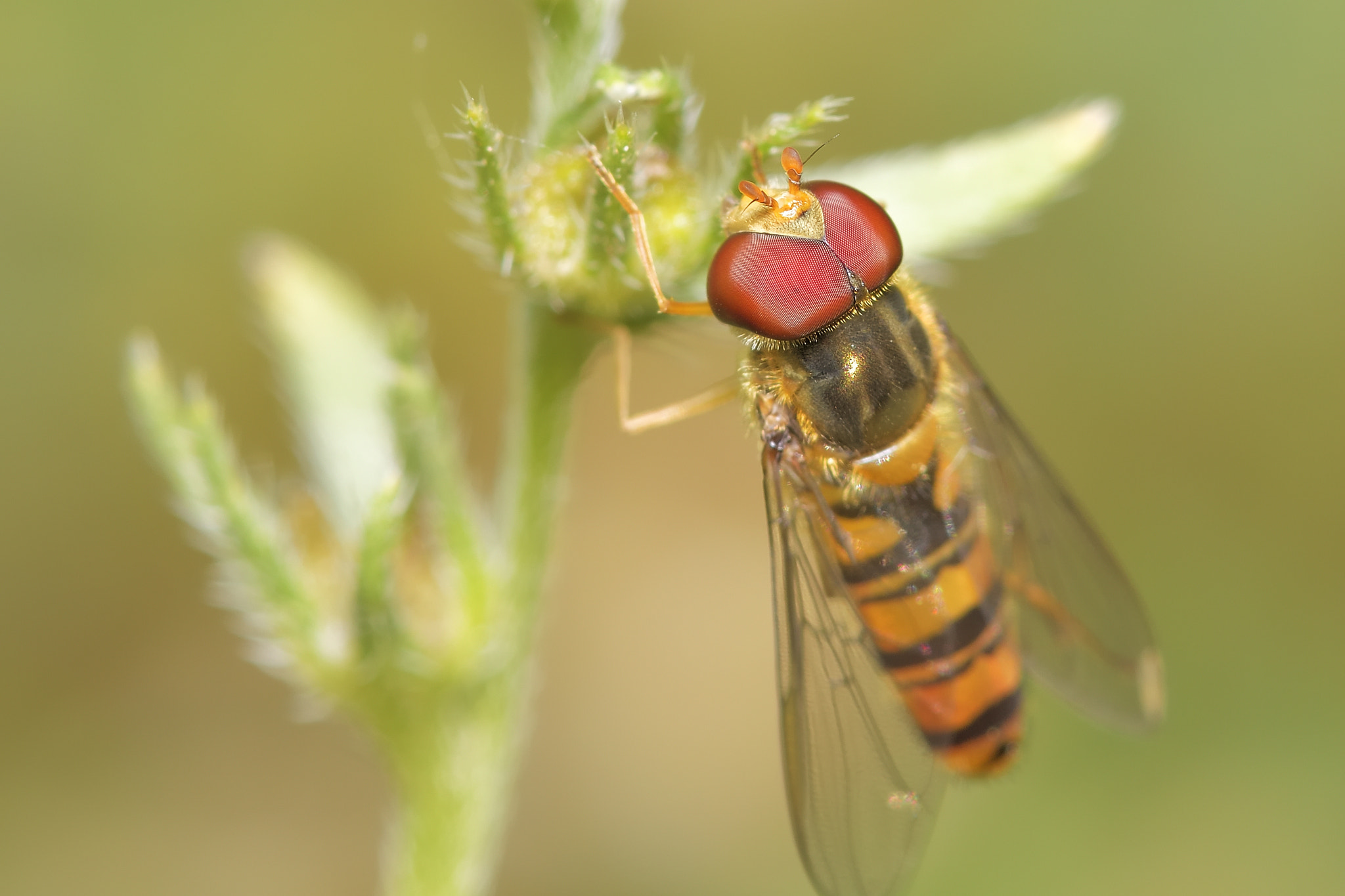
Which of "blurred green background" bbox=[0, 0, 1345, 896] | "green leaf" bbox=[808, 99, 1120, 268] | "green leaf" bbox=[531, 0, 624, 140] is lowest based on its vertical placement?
"blurred green background" bbox=[0, 0, 1345, 896]

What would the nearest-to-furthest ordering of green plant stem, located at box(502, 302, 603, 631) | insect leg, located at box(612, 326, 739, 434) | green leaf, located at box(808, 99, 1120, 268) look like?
green plant stem, located at box(502, 302, 603, 631), green leaf, located at box(808, 99, 1120, 268), insect leg, located at box(612, 326, 739, 434)

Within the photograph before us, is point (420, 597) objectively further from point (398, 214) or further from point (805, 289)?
point (398, 214)

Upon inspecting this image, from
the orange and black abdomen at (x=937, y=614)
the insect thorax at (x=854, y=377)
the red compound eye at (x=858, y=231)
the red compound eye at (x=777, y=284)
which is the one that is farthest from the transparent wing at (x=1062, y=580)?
the red compound eye at (x=777, y=284)

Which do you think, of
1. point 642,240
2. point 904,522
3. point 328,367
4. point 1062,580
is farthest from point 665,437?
point 642,240

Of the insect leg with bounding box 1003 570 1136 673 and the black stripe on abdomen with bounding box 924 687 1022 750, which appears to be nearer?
the black stripe on abdomen with bounding box 924 687 1022 750

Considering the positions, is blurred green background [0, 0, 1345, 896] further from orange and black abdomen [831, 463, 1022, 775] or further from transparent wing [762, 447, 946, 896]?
transparent wing [762, 447, 946, 896]

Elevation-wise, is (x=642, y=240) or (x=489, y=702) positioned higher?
(x=642, y=240)

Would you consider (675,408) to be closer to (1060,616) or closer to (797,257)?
(797,257)

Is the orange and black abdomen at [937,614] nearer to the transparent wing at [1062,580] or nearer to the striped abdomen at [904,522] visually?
the striped abdomen at [904,522]

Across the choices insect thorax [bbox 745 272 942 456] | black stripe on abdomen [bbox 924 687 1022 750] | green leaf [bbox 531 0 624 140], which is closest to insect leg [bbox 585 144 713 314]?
green leaf [bbox 531 0 624 140]
